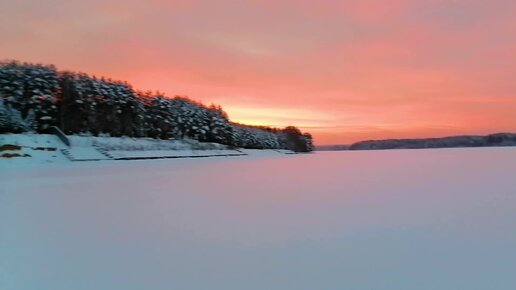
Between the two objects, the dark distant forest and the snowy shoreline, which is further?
the dark distant forest

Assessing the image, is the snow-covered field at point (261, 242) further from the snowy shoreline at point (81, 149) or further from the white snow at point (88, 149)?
the white snow at point (88, 149)

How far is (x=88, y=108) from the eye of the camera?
39375 millimetres

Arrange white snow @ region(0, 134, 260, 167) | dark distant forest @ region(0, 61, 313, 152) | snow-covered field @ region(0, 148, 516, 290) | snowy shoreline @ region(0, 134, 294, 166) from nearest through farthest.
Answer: snow-covered field @ region(0, 148, 516, 290) → snowy shoreline @ region(0, 134, 294, 166) → white snow @ region(0, 134, 260, 167) → dark distant forest @ region(0, 61, 313, 152)

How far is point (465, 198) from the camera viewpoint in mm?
8836

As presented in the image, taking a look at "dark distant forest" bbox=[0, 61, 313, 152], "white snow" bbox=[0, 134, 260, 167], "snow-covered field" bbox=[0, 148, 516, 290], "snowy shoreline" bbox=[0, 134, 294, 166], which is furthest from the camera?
"dark distant forest" bbox=[0, 61, 313, 152]

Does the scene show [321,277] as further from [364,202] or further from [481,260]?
[364,202]

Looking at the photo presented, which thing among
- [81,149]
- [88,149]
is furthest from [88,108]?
[81,149]

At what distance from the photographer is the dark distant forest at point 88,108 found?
34.5m

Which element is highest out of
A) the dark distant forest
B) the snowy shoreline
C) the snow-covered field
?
the dark distant forest

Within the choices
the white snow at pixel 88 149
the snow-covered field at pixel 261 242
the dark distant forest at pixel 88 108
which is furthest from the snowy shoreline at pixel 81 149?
the snow-covered field at pixel 261 242

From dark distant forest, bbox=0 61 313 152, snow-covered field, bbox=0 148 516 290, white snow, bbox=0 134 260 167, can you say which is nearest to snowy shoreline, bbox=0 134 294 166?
white snow, bbox=0 134 260 167

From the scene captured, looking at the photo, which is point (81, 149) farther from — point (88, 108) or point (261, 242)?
point (261, 242)

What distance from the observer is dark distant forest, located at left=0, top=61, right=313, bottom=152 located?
34531 mm

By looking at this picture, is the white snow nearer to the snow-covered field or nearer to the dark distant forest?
the dark distant forest
